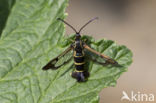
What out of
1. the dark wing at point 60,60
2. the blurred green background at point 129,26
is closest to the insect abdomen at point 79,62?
the dark wing at point 60,60

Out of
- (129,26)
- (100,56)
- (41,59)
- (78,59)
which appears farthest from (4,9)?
(129,26)

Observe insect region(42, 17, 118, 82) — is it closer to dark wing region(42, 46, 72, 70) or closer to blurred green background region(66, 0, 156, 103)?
dark wing region(42, 46, 72, 70)

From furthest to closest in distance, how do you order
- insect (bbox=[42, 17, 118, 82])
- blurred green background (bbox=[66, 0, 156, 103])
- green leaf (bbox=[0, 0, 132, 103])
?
blurred green background (bbox=[66, 0, 156, 103])
insect (bbox=[42, 17, 118, 82])
green leaf (bbox=[0, 0, 132, 103])

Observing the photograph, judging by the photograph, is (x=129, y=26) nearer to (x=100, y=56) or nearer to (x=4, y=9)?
(x=100, y=56)

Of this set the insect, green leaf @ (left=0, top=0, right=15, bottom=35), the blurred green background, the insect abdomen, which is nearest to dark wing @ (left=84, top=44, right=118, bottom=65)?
the insect

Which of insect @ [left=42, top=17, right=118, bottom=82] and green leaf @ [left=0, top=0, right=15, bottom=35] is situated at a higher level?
green leaf @ [left=0, top=0, right=15, bottom=35]

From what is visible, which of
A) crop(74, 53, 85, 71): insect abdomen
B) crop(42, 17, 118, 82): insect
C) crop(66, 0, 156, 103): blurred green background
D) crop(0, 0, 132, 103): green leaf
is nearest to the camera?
crop(0, 0, 132, 103): green leaf
